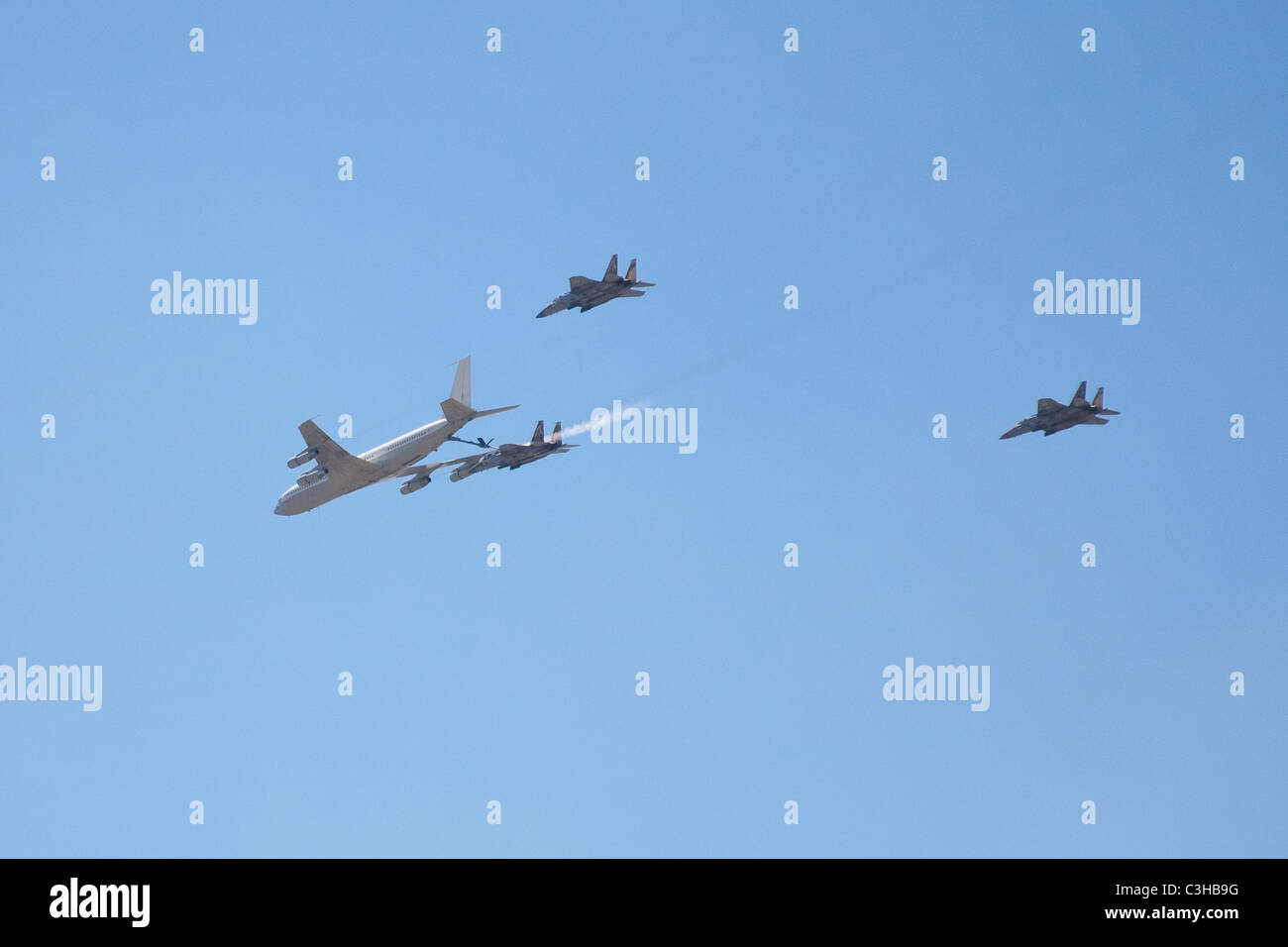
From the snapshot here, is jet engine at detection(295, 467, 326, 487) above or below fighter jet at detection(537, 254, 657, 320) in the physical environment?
below

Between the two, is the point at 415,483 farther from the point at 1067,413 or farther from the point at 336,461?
the point at 1067,413

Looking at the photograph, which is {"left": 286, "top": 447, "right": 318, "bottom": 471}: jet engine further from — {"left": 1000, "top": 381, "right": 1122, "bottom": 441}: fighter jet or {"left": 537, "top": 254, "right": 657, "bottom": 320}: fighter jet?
{"left": 1000, "top": 381, "right": 1122, "bottom": 441}: fighter jet

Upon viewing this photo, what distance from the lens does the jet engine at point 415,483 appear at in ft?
287

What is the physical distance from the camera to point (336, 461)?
273 ft

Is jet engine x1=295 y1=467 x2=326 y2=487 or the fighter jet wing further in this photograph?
jet engine x1=295 y1=467 x2=326 y2=487

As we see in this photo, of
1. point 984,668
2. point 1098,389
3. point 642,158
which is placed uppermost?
point 642,158

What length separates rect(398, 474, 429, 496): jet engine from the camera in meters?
87.6

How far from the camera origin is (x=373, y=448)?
84188mm

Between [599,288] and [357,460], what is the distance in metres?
14.1

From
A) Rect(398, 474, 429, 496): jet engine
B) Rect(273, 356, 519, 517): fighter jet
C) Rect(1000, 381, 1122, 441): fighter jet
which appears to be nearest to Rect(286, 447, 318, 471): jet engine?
Rect(273, 356, 519, 517): fighter jet

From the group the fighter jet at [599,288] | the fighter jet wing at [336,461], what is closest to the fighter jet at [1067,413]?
the fighter jet at [599,288]
